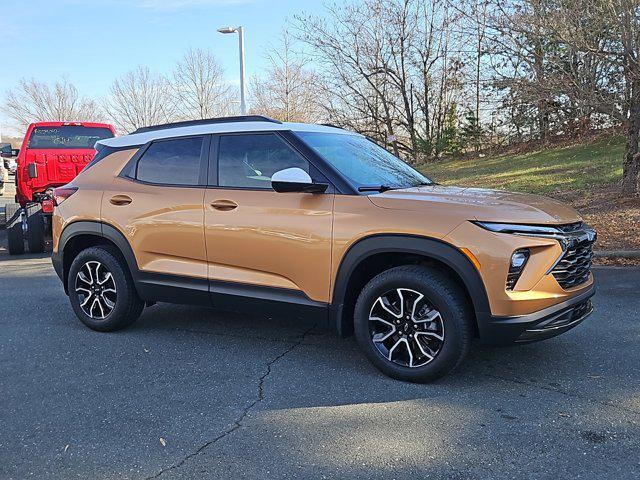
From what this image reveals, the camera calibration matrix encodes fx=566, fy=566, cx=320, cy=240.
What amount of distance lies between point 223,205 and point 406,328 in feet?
5.45

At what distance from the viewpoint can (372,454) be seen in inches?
116

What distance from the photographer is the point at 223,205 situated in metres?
4.33

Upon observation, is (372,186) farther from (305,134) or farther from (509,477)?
(509,477)

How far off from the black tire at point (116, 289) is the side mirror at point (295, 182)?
6.06 ft

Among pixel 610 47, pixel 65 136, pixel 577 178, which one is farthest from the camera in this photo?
pixel 577 178

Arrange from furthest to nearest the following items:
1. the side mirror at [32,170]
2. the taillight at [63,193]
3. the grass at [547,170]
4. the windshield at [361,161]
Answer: the grass at [547,170] < the side mirror at [32,170] < the taillight at [63,193] < the windshield at [361,161]

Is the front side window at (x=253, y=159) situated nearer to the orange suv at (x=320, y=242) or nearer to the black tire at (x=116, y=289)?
the orange suv at (x=320, y=242)

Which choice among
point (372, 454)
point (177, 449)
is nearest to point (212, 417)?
point (177, 449)

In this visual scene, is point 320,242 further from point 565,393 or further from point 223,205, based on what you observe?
point 565,393

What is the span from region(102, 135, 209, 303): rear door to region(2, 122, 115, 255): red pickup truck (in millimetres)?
4999

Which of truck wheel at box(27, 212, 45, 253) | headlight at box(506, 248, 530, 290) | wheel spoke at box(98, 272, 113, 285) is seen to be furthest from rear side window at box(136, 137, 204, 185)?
truck wheel at box(27, 212, 45, 253)

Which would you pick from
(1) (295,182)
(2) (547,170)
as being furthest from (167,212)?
(2) (547,170)

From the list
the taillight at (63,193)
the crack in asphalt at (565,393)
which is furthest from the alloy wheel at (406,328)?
the taillight at (63,193)

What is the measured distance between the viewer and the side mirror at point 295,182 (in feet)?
12.7
